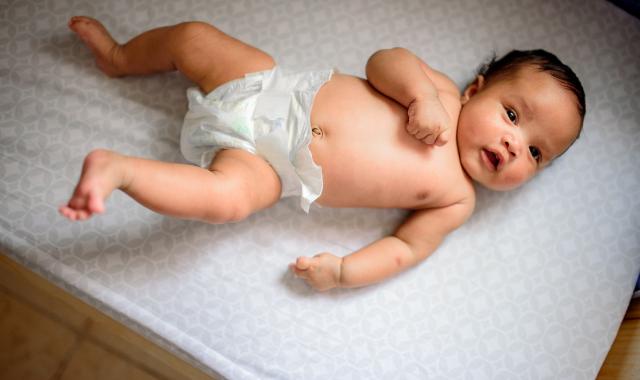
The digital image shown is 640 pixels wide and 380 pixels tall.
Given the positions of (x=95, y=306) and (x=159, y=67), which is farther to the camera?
(x=159, y=67)

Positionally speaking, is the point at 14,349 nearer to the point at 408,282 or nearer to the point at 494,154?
the point at 408,282

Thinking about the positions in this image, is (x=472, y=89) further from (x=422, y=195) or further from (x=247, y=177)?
(x=247, y=177)

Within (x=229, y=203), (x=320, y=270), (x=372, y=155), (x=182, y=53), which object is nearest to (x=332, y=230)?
(x=320, y=270)

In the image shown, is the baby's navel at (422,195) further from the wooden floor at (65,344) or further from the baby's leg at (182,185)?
the wooden floor at (65,344)

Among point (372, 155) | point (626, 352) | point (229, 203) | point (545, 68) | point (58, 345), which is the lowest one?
point (58, 345)

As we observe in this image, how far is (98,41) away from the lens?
1.34 meters

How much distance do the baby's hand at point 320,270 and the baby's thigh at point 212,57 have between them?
Answer: 52 cm

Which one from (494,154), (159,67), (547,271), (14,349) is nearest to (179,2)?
(159,67)

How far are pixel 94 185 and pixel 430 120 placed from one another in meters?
0.77

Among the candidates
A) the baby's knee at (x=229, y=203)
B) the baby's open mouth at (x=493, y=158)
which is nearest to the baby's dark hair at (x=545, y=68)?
the baby's open mouth at (x=493, y=158)

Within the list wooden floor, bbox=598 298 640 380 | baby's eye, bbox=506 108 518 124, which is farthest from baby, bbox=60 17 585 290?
wooden floor, bbox=598 298 640 380

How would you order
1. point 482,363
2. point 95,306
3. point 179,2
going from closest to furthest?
point 95,306 < point 482,363 < point 179,2

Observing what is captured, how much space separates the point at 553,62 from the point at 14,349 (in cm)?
171

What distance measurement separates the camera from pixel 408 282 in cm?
138
